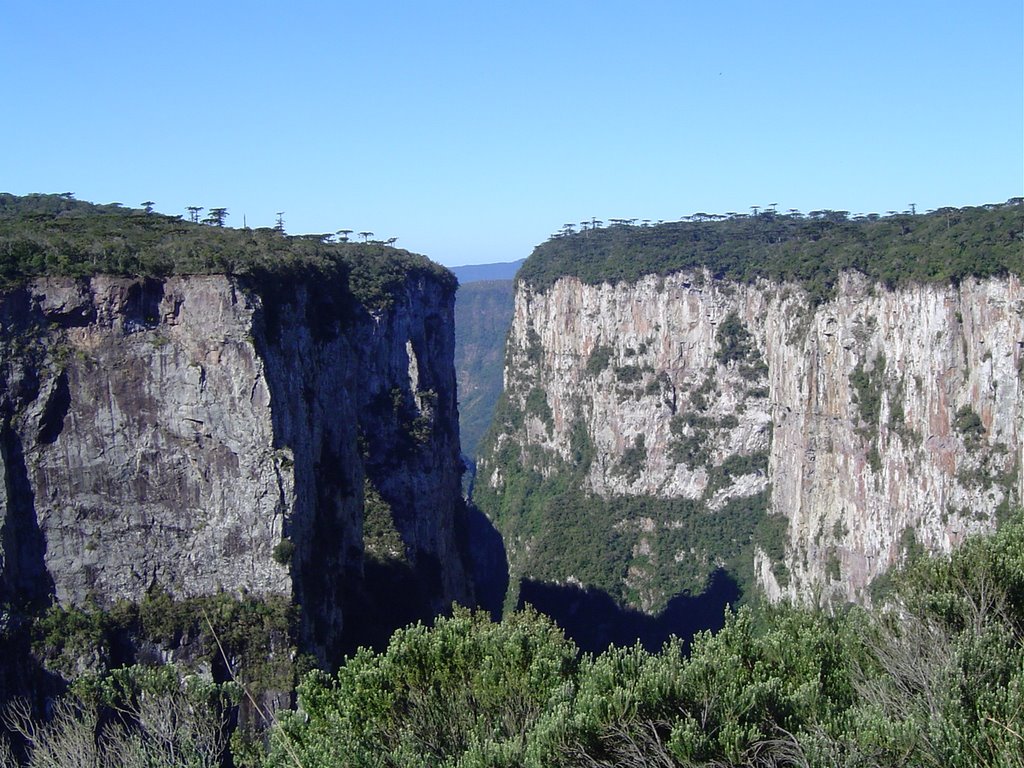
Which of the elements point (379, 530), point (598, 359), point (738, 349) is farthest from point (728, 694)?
point (598, 359)

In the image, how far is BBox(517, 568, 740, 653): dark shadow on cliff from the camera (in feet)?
197

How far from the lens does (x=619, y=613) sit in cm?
6331

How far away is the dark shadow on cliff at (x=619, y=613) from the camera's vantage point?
60.2 meters

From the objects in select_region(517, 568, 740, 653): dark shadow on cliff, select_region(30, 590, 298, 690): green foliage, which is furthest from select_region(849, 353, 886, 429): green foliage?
select_region(30, 590, 298, 690): green foliage

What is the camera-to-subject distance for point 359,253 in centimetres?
4956

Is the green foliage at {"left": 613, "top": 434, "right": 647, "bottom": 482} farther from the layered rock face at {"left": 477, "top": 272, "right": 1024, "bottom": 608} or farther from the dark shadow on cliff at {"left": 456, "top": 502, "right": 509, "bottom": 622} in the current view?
the dark shadow on cliff at {"left": 456, "top": 502, "right": 509, "bottom": 622}

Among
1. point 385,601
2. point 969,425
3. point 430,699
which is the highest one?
point 430,699

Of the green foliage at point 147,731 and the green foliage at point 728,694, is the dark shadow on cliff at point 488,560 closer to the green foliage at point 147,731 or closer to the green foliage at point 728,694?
the green foliage at point 147,731

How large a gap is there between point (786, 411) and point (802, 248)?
10.1 metres

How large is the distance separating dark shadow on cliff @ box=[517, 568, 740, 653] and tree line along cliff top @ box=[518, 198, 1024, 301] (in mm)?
20031

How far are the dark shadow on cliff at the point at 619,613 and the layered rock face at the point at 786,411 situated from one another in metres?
1.44

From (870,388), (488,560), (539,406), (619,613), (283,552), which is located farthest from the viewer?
(539,406)

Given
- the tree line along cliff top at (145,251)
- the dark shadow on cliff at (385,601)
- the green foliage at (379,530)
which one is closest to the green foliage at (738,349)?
the dark shadow on cliff at (385,601)

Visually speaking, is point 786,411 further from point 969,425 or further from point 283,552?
point 283,552
